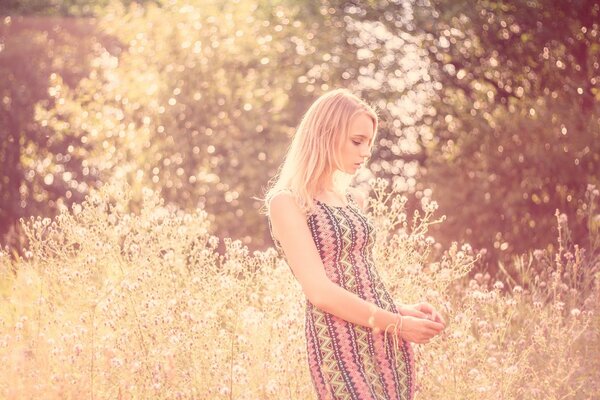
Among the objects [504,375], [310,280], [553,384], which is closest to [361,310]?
[310,280]

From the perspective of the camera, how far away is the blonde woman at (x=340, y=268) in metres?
2.79

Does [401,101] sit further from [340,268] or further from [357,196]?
[340,268]

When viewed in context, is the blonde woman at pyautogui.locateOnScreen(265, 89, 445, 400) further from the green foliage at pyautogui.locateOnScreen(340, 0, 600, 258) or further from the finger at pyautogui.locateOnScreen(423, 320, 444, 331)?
the green foliage at pyautogui.locateOnScreen(340, 0, 600, 258)

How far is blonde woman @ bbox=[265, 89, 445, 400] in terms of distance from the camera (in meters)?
2.79

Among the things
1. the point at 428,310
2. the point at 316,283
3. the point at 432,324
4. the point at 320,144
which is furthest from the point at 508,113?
the point at 316,283

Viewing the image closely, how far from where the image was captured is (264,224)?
882cm

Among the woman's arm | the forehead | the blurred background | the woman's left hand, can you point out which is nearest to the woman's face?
the forehead

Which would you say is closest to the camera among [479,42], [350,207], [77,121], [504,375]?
[350,207]

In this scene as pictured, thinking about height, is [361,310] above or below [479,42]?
above

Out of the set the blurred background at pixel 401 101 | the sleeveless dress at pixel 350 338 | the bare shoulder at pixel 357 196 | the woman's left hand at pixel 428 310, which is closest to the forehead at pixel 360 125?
the sleeveless dress at pixel 350 338

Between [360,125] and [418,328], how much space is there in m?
0.66

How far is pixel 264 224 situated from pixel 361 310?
19.9 feet

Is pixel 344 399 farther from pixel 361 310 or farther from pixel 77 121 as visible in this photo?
pixel 77 121

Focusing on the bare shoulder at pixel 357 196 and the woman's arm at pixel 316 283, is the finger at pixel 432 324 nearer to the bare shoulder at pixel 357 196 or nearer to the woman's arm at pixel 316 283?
the woman's arm at pixel 316 283
